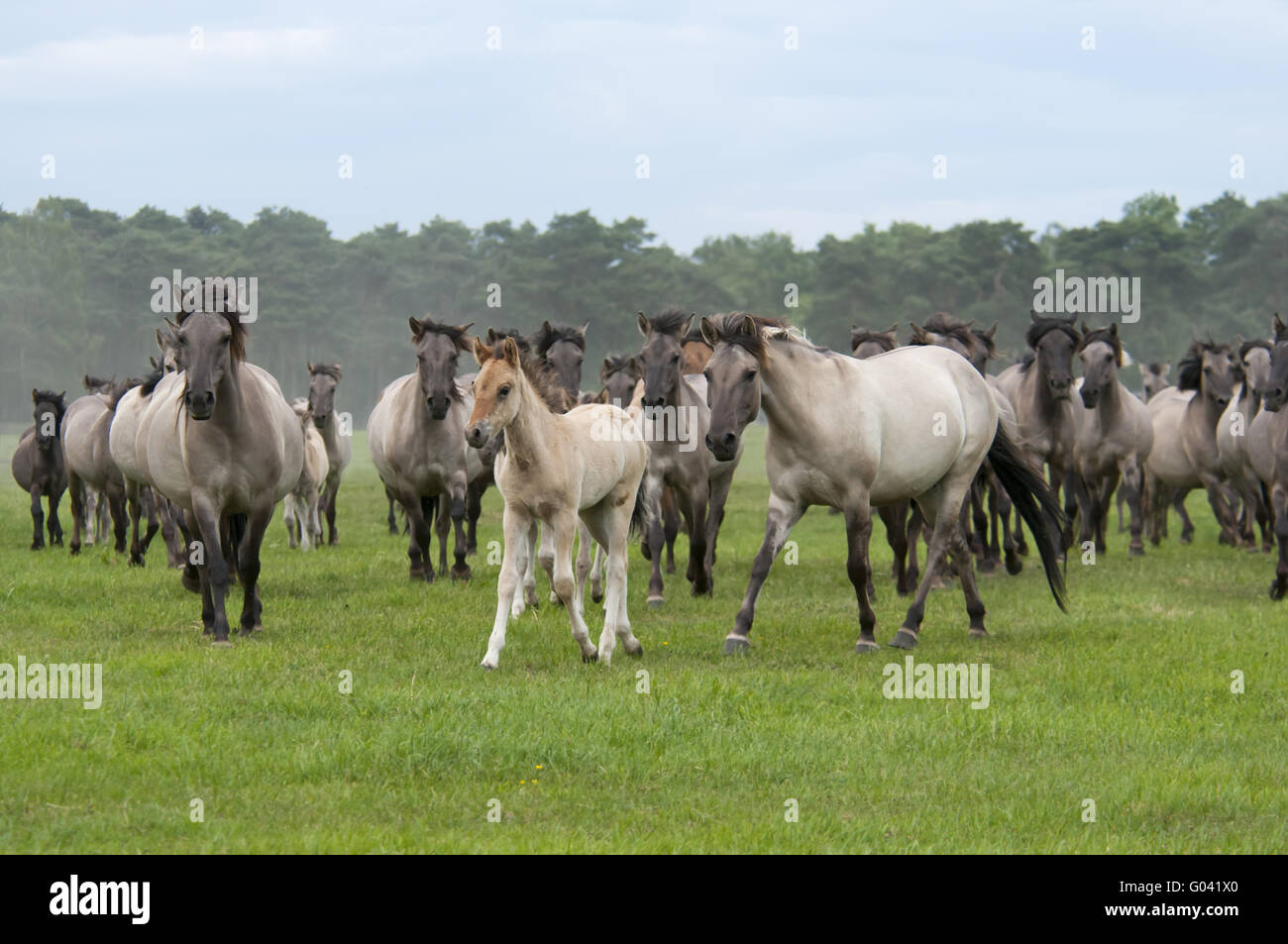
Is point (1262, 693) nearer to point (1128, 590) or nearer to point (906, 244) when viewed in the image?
point (1128, 590)

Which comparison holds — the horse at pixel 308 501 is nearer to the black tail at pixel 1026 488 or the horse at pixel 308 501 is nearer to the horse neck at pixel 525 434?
the horse neck at pixel 525 434

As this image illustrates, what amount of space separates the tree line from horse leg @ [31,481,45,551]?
57.5 m

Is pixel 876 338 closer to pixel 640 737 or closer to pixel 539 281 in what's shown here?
pixel 640 737

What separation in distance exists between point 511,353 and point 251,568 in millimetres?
3426

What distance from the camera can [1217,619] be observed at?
41.0 ft

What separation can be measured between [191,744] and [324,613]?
541 cm

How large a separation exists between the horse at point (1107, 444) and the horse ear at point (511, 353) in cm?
1162

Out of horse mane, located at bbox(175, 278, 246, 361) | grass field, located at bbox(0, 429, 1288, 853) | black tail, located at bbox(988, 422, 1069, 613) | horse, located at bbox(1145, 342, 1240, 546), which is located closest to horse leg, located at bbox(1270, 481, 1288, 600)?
grass field, located at bbox(0, 429, 1288, 853)

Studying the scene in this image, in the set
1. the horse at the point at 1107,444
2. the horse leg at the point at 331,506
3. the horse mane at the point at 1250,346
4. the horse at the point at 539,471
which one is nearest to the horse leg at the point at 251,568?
the horse at the point at 539,471

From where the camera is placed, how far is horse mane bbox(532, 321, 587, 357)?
50.3 feet

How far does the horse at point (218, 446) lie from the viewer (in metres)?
10.6

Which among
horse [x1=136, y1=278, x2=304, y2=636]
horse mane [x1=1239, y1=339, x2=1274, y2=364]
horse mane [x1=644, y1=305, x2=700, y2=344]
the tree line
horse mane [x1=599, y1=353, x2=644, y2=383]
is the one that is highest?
the tree line

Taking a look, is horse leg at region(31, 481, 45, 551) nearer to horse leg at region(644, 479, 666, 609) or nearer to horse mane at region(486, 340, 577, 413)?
horse leg at region(644, 479, 666, 609)
